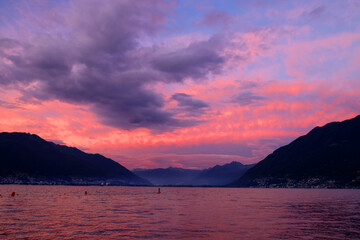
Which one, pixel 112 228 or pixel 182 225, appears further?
pixel 182 225

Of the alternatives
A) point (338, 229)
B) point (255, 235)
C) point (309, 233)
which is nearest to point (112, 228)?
point (255, 235)

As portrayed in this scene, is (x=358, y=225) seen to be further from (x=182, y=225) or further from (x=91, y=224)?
(x=91, y=224)

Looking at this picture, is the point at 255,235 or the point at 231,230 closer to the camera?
the point at 255,235

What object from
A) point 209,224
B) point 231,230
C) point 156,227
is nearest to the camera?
point 231,230

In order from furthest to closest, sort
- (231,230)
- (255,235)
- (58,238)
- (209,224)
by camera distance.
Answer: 1. (209,224)
2. (231,230)
3. (255,235)
4. (58,238)

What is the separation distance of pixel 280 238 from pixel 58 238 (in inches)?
1046

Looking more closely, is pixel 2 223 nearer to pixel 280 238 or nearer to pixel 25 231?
pixel 25 231

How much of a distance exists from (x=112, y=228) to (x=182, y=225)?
1108cm

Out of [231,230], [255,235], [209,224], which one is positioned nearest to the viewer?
[255,235]

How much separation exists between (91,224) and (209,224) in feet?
61.5

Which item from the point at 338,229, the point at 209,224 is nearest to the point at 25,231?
the point at 209,224

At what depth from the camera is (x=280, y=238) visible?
1479 inches

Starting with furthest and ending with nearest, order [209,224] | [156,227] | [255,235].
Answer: [209,224], [156,227], [255,235]

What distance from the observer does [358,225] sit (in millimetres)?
48375
